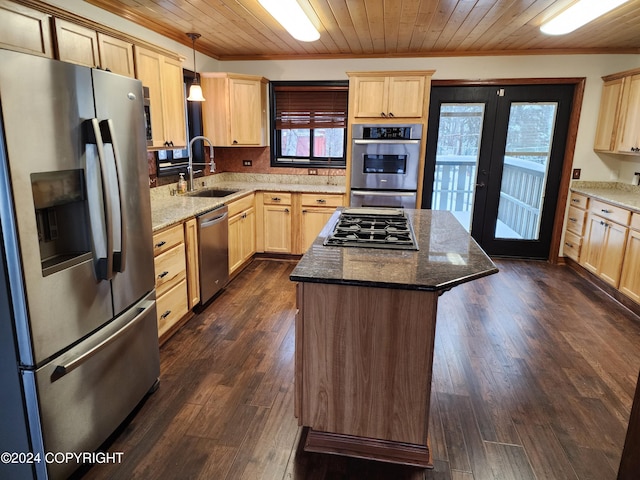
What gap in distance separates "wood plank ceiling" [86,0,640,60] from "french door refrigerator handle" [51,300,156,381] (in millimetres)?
2245

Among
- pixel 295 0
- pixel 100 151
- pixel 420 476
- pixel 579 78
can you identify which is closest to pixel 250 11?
pixel 295 0

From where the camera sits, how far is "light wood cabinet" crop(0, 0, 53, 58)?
1920 mm

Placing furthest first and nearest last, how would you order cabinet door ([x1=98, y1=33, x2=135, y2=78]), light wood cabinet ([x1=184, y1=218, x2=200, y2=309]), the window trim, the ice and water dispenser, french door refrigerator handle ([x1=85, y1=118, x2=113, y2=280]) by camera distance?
1. the window trim
2. light wood cabinet ([x1=184, y1=218, x2=200, y2=309])
3. cabinet door ([x1=98, y1=33, x2=135, y2=78])
4. french door refrigerator handle ([x1=85, y1=118, x2=113, y2=280])
5. the ice and water dispenser

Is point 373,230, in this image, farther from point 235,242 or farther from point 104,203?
point 235,242

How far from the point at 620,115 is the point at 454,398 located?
3812 millimetres

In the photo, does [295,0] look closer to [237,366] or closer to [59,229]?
[59,229]

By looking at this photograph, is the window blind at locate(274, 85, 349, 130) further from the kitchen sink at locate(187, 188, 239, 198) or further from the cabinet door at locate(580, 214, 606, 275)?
the cabinet door at locate(580, 214, 606, 275)

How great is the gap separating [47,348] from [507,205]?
5.01 m

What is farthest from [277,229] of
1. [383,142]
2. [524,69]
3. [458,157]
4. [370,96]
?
[524,69]

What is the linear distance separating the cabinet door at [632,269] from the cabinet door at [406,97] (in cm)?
234

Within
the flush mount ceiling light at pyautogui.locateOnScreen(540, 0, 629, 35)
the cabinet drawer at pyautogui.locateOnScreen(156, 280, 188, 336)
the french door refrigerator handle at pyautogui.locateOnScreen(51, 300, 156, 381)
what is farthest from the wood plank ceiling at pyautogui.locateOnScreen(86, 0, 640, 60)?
the french door refrigerator handle at pyautogui.locateOnScreen(51, 300, 156, 381)

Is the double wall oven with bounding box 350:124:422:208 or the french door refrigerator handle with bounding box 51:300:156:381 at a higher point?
the double wall oven with bounding box 350:124:422:208

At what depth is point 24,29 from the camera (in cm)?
202

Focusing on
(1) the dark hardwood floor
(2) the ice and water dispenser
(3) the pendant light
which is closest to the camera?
(2) the ice and water dispenser
